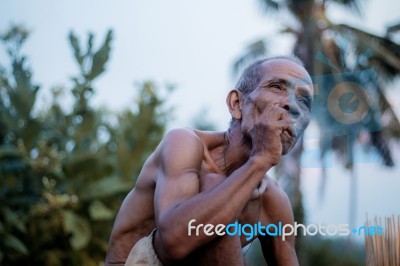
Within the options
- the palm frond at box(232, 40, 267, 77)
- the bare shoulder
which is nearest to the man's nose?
the bare shoulder

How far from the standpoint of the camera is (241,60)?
1456 cm

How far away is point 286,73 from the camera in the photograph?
1.73m

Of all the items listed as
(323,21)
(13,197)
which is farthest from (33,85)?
(323,21)

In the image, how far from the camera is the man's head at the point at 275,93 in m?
1.67

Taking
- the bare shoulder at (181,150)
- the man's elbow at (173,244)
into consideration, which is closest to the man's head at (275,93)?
the bare shoulder at (181,150)

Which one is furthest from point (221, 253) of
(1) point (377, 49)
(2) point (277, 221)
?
(1) point (377, 49)

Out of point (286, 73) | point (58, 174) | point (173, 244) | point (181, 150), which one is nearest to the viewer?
point (173, 244)

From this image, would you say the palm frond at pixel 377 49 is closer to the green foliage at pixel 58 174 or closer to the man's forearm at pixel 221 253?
the green foliage at pixel 58 174

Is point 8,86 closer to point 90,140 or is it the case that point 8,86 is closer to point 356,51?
point 90,140

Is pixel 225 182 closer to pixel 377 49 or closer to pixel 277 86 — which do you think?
pixel 277 86

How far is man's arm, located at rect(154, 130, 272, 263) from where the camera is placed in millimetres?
1444

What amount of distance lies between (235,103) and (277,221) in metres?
0.43

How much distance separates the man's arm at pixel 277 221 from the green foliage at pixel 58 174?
4.32m

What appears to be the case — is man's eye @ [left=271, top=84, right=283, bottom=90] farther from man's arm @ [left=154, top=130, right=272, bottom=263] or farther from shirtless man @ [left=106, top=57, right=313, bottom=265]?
man's arm @ [left=154, top=130, right=272, bottom=263]
